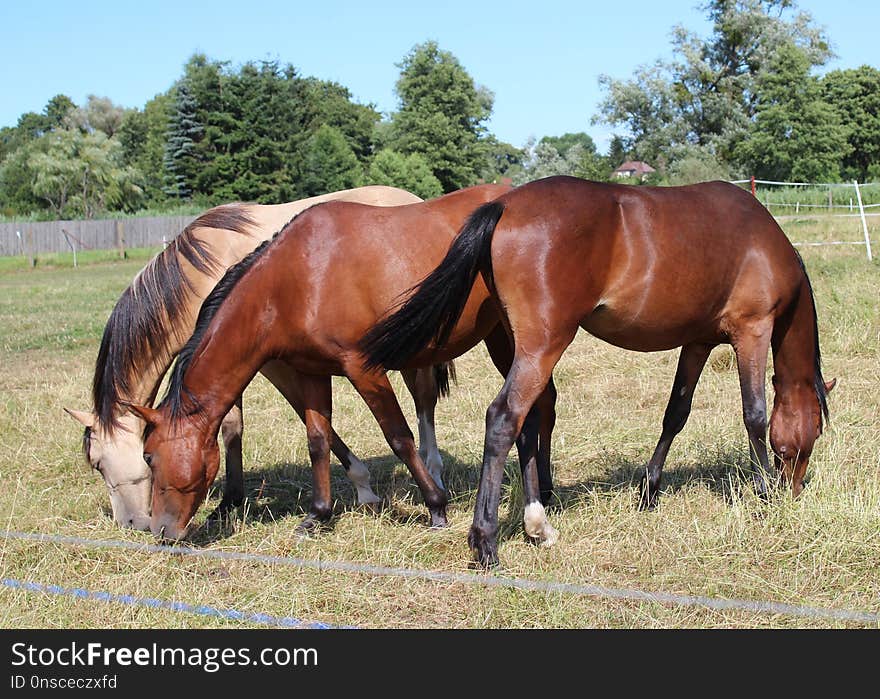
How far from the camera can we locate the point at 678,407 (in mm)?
4820

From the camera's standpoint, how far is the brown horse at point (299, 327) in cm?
423

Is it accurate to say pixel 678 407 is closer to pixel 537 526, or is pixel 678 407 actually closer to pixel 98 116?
pixel 537 526

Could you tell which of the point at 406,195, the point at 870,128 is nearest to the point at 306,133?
the point at 870,128

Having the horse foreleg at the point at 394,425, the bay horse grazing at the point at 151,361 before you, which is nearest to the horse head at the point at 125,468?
the bay horse grazing at the point at 151,361

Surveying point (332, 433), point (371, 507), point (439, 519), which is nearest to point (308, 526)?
point (371, 507)

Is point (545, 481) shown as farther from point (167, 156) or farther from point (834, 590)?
point (167, 156)

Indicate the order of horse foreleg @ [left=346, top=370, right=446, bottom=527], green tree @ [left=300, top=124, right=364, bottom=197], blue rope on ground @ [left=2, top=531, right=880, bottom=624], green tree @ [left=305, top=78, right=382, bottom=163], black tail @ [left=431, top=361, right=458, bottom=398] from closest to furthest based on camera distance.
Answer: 1. blue rope on ground @ [left=2, top=531, right=880, bottom=624]
2. horse foreleg @ [left=346, top=370, right=446, bottom=527]
3. black tail @ [left=431, top=361, right=458, bottom=398]
4. green tree @ [left=300, top=124, right=364, bottom=197]
5. green tree @ [left=305, top=78, right=382, bottom=163]

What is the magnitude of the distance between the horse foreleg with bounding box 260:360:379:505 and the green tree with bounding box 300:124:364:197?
3988cm

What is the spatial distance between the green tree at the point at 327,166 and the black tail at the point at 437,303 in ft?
134

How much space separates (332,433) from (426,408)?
937 mm

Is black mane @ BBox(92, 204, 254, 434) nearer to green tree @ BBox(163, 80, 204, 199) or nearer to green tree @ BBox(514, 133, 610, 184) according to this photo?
green tree @ BBox(514, 133, 610, 184)

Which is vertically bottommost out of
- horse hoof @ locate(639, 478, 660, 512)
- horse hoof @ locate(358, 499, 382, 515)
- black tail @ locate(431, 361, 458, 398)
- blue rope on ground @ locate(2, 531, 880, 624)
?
horse hoof @ locate(358, 499, 382, 515)

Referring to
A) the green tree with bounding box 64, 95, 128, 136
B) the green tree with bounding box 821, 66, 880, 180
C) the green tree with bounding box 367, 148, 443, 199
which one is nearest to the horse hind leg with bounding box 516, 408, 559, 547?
the green tree with bounding box 367, 148, 443, 199

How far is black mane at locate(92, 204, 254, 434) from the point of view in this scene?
476 cm
